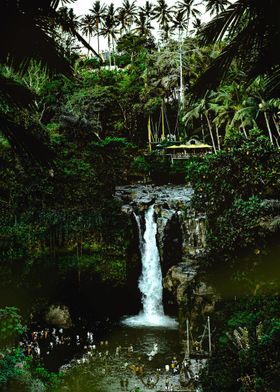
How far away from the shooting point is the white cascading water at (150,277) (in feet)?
64.8

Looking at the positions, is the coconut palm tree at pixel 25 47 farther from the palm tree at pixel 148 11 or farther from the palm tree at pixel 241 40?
the palm tree at pixel 148 11

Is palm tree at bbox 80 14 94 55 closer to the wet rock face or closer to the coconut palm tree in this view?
the wet rock face

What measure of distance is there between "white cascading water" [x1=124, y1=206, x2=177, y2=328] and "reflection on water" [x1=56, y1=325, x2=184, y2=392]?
193 centimetres

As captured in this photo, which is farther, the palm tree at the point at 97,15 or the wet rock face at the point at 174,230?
the palm tree at the point at 97,15

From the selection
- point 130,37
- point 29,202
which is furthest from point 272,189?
point 130,37

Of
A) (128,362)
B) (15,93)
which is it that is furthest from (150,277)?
(15,93)

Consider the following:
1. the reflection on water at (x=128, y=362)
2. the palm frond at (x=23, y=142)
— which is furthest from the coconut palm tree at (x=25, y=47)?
the reflection on water at (x=128, y=362)

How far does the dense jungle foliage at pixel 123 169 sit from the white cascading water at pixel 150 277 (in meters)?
1.22

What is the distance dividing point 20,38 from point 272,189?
15.5 meters

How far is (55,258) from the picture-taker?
19781 millimetres

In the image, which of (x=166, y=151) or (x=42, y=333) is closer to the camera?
(x=42, y=333)

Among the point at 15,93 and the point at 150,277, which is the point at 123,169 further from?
the point at 15,93

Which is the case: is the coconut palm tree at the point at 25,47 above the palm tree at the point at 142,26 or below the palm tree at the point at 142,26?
below

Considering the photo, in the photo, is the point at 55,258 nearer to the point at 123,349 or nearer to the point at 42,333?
the point at 42,333
